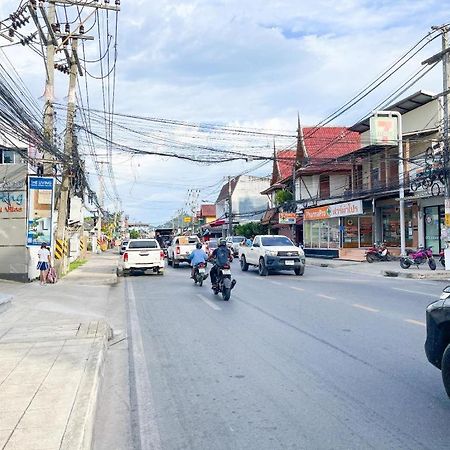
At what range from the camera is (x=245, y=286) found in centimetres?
A: 1873

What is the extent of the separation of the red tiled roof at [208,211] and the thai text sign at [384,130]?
77.5 m

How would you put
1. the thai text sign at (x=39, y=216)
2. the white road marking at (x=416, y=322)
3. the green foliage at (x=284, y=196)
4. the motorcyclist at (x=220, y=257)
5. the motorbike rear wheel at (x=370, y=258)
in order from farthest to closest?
1. the green foliage at (x=284, y=196)
2. the motorbike rear wheel at (x=370, y=258)
3. the thai text sign at (x=39, y=216)
4. the motorcyclist at (x=220, y=257)
5. the white road marking at (x=416, y=322)

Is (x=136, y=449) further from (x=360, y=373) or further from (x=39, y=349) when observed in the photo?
(x=39, y=349)

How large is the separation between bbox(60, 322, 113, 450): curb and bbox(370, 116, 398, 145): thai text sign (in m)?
23.0

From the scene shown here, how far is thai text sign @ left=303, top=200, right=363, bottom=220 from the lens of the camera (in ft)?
115

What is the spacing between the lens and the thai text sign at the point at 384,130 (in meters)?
27.7

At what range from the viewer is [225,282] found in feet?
48.1

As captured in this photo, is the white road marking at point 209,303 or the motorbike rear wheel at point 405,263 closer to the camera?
the white road marking at point 209,303

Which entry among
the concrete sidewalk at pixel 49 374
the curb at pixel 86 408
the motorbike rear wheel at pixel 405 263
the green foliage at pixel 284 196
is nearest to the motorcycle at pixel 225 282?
the concrete sidewalk at pixel 49 374

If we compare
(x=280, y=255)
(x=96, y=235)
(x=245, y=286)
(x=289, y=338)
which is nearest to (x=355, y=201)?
(x=280, y=255)

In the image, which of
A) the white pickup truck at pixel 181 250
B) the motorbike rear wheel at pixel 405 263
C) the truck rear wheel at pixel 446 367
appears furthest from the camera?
the white pickup truck at pixel 181 250

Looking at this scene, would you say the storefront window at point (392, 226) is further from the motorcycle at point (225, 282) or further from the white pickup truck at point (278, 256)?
the motorcycle at point (225, 282)

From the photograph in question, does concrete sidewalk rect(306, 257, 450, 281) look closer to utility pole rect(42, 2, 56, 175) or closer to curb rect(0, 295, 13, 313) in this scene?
utility pole rect(42, 2, 56, 175)

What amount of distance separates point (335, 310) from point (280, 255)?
10677 millimetres
